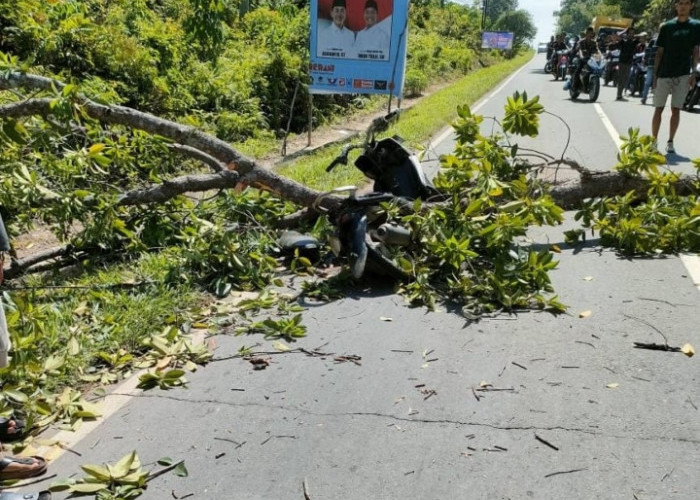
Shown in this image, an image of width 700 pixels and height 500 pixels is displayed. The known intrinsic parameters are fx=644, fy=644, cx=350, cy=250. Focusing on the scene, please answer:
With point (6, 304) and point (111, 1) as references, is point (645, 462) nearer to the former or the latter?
point (6, 304)

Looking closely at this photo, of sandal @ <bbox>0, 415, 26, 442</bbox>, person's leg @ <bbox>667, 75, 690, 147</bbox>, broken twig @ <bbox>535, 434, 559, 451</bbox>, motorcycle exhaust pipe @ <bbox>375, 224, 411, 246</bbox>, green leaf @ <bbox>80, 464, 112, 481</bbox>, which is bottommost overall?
sandal @ <bbox>0, 415, 26, 442</bbox>

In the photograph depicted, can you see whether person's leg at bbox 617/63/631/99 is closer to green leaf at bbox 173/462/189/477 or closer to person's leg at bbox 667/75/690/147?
person's leg at bbox 667/75/690/147

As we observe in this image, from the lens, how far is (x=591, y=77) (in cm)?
1706

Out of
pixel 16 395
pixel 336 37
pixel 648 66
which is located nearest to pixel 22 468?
pixel 16 395

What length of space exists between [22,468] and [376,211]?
10.5 feet

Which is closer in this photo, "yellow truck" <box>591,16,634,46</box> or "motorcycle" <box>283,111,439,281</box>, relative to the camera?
"motorcycle" <box>283,111,439,281</box>

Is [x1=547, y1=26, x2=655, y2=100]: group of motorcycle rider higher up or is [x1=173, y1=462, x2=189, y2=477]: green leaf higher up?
[x1=547, y1=26, x2=655, y2=100]: group of motorcycle rider

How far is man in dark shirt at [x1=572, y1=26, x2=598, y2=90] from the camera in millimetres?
17078

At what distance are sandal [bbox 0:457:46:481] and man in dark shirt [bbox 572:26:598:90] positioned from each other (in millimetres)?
17014

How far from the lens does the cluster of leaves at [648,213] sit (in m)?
5.45

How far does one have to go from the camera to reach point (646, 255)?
17.9 ft

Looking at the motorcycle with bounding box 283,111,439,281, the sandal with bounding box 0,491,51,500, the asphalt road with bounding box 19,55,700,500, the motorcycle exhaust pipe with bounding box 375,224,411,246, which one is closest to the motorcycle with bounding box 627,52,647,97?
the motorcycle with bounding box 283,111,439,281

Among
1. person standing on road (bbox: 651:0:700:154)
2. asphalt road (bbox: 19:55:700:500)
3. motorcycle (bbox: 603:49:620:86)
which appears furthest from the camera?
motorcycle (bbox: 603:49:620:86)

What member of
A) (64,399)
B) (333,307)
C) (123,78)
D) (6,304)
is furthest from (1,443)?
(123,78)
